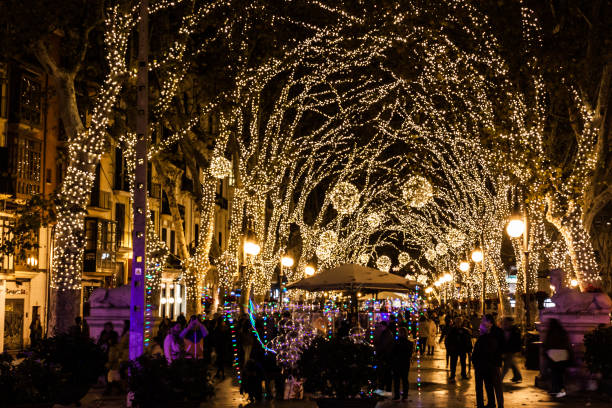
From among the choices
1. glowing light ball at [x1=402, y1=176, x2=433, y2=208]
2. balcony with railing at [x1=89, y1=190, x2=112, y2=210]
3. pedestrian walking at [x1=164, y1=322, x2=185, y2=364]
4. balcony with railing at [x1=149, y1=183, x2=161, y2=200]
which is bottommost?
pedestrian walking at [x1=164, y1=322, x2=185, y2=364]

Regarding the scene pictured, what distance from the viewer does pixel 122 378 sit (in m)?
17.3

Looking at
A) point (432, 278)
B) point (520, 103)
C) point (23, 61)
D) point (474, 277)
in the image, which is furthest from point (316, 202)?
point (432, 278)

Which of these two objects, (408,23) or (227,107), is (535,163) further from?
(227,107)

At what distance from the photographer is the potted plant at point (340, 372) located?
474 inches

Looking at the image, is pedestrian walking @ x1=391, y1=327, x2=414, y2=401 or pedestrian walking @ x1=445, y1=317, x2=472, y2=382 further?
Result: pedestrian walking @ x1=445, y1=317, x2=472, y2=382

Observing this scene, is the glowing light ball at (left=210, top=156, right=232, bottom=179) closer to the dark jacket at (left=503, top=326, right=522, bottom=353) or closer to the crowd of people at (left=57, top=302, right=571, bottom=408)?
the crowd of people at (left=57, top=302, right=571, bottom=408)

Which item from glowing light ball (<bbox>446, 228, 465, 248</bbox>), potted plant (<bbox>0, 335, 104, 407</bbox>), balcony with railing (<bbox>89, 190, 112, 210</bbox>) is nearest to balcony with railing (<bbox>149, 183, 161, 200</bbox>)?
balcony with railing (<bbox>89, 190, 112, 210</bbox>)

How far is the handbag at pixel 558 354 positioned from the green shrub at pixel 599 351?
1.57ft

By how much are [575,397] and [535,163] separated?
26.4 ft

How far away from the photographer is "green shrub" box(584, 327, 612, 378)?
17453 millimetres

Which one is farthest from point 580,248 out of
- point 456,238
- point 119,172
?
point 119,172

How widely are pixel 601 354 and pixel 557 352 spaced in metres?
0.82

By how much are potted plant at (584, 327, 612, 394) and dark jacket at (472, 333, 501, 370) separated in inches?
125

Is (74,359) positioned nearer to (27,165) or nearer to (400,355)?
(400,355)
